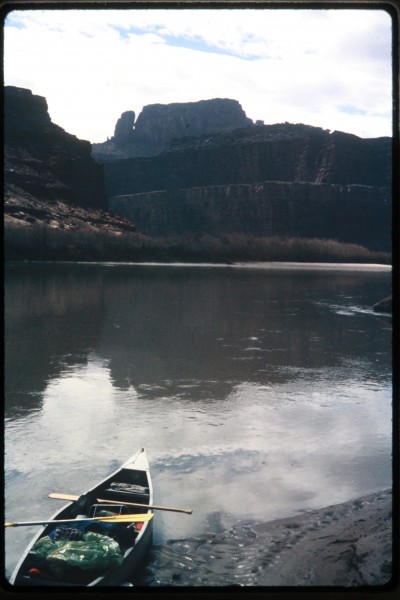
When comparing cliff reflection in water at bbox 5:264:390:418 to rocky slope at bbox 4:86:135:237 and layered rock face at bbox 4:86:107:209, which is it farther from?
layered rock face at bbox 4:86:107:209

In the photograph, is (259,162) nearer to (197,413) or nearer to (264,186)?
(264,186)

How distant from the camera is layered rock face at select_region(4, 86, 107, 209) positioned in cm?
7094

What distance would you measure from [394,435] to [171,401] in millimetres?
7583

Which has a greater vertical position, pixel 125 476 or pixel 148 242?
pixel 148 242

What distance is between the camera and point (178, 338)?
16781mm

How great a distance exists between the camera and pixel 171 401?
10430 mm

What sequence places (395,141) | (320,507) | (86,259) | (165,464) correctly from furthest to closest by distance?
(86,259) → (165,464) → (320,507) → (395,141)

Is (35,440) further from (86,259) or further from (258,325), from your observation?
(86,259)

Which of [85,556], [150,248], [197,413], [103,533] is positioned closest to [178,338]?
[197,413]

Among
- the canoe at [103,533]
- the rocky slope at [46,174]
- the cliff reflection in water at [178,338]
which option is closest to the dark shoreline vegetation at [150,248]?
the rocky slope at [46,174]

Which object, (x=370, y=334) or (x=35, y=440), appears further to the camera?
(x=370, y=334)

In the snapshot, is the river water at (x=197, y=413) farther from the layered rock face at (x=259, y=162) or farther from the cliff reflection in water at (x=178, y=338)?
the layered rock face at (x=259, y=162)

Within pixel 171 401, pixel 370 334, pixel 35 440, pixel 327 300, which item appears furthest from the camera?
pixel 327 300

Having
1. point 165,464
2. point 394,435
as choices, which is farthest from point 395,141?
point 165,464
